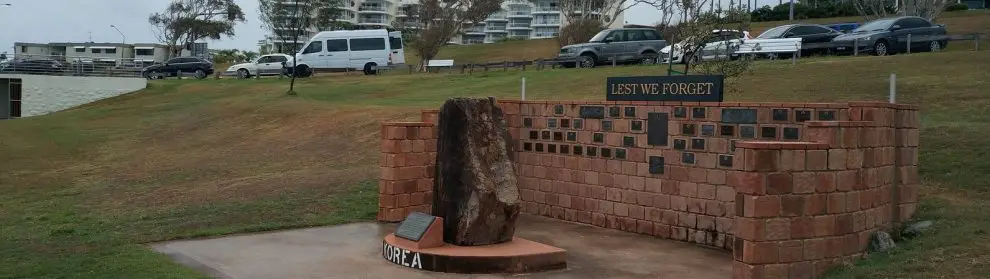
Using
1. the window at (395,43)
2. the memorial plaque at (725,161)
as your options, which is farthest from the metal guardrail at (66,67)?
the memorial plaque at (725,161)

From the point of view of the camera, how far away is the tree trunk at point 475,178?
8750 mm

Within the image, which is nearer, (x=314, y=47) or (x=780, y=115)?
(x=780, y=115)

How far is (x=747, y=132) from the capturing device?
9414 mm

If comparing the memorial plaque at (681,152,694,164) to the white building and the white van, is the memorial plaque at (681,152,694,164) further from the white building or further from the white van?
the white building

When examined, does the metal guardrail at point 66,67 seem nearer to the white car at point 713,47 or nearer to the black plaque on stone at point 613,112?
the white car at point 713,47

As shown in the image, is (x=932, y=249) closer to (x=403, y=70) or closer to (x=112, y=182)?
(x=112, y=182)

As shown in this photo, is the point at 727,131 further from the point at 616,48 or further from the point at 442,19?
the point at 442,19

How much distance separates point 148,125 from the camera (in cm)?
2666

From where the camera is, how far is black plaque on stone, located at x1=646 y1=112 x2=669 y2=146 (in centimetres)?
1028

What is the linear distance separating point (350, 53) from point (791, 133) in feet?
108

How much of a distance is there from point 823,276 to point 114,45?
68.9 metres

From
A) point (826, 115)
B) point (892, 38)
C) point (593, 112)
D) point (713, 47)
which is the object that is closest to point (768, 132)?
point (826, 115)

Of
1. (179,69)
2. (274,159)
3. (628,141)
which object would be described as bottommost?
(274,159)

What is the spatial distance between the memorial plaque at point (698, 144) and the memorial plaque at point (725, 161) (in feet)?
0.84
